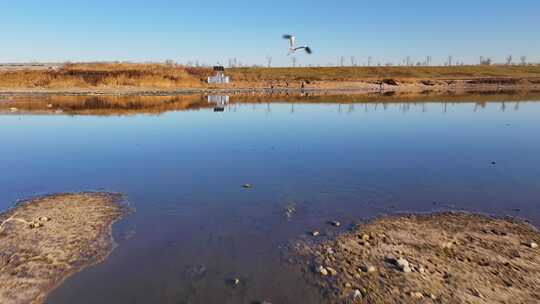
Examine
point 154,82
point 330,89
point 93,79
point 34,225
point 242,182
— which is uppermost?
point 93,79

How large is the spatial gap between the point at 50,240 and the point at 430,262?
8.69 metres

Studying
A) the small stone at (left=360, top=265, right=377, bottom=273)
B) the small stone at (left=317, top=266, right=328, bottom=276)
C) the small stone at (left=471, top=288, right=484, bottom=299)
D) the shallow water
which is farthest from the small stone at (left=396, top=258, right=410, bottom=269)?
the shallow water

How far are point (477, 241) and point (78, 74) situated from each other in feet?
257

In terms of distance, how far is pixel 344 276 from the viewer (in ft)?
25.7

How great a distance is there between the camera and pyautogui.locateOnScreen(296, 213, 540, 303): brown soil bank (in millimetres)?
7145

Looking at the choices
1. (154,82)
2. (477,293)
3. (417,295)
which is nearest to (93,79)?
(154,82)

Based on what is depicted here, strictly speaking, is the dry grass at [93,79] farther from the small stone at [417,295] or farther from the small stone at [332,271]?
the small stone at [417,295]

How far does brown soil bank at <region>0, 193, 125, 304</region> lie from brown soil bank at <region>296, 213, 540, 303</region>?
498cm

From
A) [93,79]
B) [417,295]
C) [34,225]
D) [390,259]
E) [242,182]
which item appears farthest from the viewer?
[93,79]

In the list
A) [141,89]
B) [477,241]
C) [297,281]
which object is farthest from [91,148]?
[141,89]

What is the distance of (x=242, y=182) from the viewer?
14.8m

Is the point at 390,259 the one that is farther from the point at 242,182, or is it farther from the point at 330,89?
the point at 330,89

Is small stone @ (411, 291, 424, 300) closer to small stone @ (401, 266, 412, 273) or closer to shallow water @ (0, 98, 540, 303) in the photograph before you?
small stone @ (401, 266, 412, 273)

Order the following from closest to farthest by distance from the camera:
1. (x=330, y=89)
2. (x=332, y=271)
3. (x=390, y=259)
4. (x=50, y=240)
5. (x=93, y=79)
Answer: (x=332, y=271) → (x=390, y=259) → (x=50, y=240) → (x=93, y=79) → (x=330, y=89)
